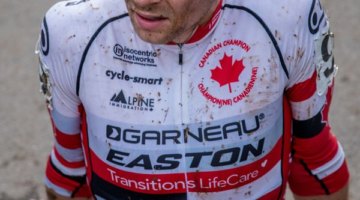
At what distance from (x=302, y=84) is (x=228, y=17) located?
0.31 meters

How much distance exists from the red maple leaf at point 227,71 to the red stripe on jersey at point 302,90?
0.62 ft

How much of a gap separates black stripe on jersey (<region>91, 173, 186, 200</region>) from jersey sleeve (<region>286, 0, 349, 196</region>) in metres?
0.45

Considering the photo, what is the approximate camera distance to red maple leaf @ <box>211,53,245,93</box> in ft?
8.43

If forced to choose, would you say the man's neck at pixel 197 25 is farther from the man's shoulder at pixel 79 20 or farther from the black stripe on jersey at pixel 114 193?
the black stripe on jersey at pixel 114 193

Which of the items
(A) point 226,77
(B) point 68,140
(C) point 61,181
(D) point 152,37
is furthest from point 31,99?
(D) point 152,37

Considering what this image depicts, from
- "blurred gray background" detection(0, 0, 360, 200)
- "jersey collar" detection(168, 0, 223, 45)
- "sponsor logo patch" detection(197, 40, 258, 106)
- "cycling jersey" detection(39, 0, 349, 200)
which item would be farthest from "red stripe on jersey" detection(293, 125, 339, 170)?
"blurred gray background" detection(0, 0, 360, 200)

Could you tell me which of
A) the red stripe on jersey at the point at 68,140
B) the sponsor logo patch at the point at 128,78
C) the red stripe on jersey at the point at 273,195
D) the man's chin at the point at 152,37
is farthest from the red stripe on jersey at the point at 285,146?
the red stripe on jersey at the point at 68,140

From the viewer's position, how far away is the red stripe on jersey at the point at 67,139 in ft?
9.27

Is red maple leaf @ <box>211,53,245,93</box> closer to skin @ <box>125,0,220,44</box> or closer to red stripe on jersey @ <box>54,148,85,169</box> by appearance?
skin @ <box>125,0,220,44</box>

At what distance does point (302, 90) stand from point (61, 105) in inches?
29.0

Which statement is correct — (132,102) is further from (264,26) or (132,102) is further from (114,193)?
(264,26)

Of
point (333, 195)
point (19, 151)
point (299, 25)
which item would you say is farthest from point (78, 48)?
point (19, 151)

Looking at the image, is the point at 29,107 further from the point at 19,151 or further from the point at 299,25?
the point at 299,25

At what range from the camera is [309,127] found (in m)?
2.78
